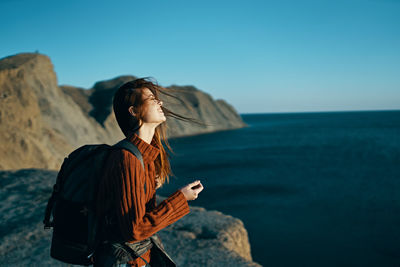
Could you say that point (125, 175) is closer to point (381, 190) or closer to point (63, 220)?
point (63, 220)

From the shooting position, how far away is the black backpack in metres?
1.38

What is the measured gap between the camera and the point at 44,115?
23.9 m

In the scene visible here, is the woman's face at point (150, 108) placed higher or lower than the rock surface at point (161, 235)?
higher

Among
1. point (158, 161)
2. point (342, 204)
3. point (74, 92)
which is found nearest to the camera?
point (158, 161)

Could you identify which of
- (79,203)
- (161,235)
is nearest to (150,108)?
(79,203)

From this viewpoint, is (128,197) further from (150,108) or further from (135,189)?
(150,108)

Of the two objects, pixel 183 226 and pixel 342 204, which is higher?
pixel 183 226

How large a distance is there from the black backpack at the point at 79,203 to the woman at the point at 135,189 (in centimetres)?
5

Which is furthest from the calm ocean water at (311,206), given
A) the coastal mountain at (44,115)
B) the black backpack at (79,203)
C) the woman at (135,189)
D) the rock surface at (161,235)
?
the black backpack at (79,203)

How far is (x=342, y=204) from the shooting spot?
41.2 ft

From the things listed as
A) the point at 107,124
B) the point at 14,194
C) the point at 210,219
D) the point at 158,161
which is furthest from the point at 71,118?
the point at 158,161

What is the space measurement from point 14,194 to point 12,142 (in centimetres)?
704

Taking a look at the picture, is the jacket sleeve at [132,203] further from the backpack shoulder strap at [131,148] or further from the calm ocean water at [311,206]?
the calm ocean water at [311,206]

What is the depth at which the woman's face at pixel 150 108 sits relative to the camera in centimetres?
159
